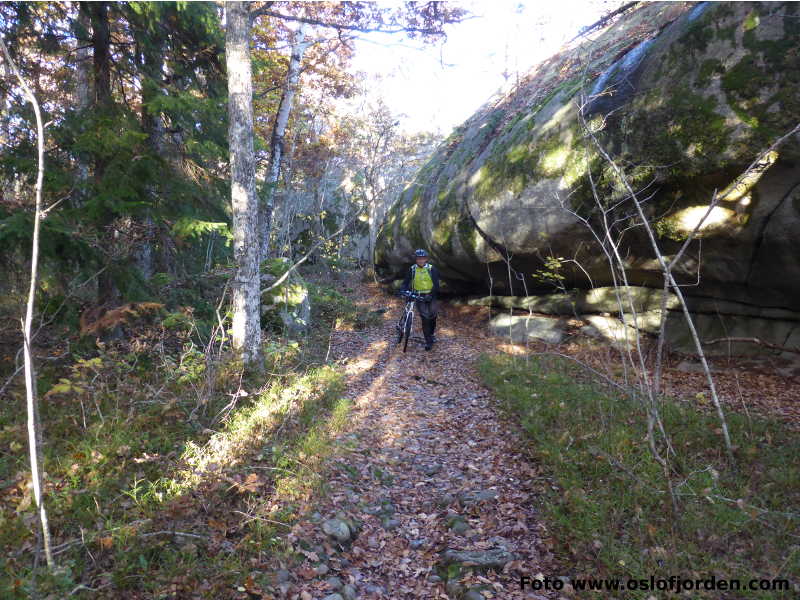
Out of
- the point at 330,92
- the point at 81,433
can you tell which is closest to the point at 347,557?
the point at 81,433

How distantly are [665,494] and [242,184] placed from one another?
22.2ft

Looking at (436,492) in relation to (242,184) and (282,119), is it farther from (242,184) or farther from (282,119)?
(282,119)

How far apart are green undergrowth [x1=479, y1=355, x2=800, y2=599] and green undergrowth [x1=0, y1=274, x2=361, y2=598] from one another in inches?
99.8

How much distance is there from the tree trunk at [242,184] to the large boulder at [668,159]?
5.04m

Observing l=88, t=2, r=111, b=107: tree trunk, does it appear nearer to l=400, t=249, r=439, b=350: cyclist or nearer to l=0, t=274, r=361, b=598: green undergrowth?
l=0, t=274, r=361, b=598: green undergrowth

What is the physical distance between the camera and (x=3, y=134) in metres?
6.03

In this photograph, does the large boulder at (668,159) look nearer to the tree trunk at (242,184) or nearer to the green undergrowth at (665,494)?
the green undergrowth at (665,494)

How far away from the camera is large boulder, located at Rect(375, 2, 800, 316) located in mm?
6422

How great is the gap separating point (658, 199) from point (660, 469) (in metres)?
5.47

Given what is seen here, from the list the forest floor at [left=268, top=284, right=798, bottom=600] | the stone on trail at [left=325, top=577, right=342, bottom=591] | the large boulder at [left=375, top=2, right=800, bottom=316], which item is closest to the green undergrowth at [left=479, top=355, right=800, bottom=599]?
the forest floor at [left=268, top=284, right=798, bottom=600]

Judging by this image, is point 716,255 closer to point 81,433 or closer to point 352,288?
point 81,433

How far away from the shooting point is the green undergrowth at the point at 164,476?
2.96 meters

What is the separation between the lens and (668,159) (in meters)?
7.30

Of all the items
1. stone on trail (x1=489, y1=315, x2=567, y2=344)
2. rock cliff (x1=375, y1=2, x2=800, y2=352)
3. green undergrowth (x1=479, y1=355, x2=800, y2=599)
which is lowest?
green undergrowth (x1=479, y1=355, x2=800, y2=599)
